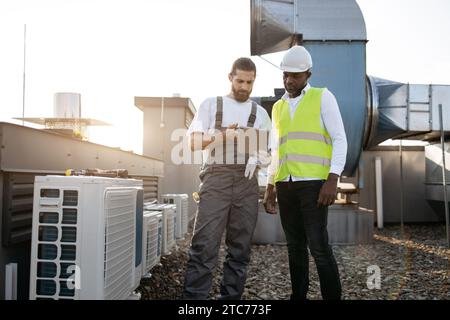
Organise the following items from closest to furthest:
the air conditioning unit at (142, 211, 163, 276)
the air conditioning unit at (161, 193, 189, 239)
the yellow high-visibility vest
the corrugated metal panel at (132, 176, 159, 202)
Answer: the yellow high-visibility vest, the air conditioning unit at (142, 211, 163, 276), the air conditioning unit at (161, 193, 189, 239), the corrugated metal panel at (132, 176, 159, 202)

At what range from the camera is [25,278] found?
8.71 ft

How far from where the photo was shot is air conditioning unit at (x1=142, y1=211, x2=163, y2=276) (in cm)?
351

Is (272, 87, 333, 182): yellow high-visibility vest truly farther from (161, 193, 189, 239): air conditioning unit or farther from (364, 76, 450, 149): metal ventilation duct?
(364, 76, 450, 149): metal ventilation duct

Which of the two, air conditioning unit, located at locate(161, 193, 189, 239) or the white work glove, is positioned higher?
the white work glove

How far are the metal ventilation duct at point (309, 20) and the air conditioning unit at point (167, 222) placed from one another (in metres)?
3.65

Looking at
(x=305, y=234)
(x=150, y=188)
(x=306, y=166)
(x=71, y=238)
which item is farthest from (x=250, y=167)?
(x=150, y=188)

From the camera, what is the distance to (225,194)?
2.74 meters

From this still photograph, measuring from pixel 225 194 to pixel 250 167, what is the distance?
27 centimetres

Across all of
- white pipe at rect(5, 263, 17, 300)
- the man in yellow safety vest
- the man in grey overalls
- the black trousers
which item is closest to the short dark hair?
the man in grey overalls

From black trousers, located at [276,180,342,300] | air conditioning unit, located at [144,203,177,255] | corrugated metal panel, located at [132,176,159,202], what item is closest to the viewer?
black trousers, located at [276,180,342,300]

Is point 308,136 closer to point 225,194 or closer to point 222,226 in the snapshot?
point 225,194

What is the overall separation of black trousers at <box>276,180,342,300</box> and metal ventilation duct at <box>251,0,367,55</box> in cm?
438
